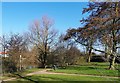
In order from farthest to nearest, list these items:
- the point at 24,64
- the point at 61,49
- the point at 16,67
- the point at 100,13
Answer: the point at 61,49, the point at 24,64, the point at 16,67, the point at 100,13

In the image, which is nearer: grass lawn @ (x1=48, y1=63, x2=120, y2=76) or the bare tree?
grass lawn @ (x1=48, y1=63, x2=120, y2=76)

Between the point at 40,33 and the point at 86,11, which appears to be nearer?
the point at 86,11

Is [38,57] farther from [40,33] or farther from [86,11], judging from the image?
[86,11]

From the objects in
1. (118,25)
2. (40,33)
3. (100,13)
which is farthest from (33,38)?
(118,25)

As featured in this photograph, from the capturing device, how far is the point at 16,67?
1892cm

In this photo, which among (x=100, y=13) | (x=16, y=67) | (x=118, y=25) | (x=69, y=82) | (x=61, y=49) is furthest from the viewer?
(x=61, y=49)

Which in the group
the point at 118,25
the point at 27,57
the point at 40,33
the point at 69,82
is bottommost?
the point at 69,82

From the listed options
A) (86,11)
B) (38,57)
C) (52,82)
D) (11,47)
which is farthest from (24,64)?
(52,82)

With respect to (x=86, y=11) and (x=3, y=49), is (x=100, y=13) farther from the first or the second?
(x=3, y=49)

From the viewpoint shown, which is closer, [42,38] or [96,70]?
[96,70]

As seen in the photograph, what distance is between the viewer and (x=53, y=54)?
25969 millimetres

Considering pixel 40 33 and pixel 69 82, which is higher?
pixel 40 33

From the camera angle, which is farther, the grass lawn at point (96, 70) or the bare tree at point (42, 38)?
the bare tree at point (42, 38)

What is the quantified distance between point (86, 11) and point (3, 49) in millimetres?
8144
